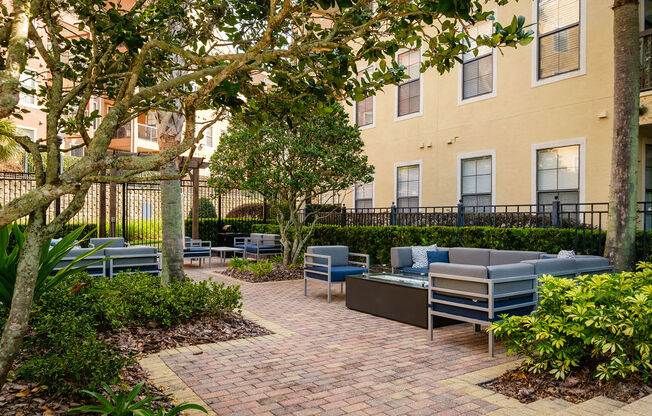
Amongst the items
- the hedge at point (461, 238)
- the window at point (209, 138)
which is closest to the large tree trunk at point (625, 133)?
the hedge at point (461, 238)

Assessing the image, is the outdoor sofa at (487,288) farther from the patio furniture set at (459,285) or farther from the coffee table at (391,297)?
the coffee table at (391,297)

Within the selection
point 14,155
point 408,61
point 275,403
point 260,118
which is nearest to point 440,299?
point 275,403

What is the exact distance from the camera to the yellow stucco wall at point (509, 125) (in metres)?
9.80

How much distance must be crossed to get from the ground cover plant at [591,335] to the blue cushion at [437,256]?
467 cm

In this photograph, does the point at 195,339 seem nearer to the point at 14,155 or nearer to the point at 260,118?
the point at 260,118

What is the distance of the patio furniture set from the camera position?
531 cm

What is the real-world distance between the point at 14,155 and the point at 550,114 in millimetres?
14703

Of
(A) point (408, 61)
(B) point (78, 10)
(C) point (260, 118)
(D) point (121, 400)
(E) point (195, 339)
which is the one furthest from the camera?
(A) point (408, 61)

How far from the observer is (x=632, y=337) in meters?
3.84

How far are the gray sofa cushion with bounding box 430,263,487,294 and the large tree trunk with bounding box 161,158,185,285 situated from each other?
12.6ft

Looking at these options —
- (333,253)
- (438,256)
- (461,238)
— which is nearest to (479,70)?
(461,238)

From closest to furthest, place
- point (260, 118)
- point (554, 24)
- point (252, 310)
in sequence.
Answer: point (260, 118) → point (252, 310) → point (554, 24)

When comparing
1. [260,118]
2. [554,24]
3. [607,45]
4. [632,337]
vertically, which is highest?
[554,24]

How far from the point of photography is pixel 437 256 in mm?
9320
